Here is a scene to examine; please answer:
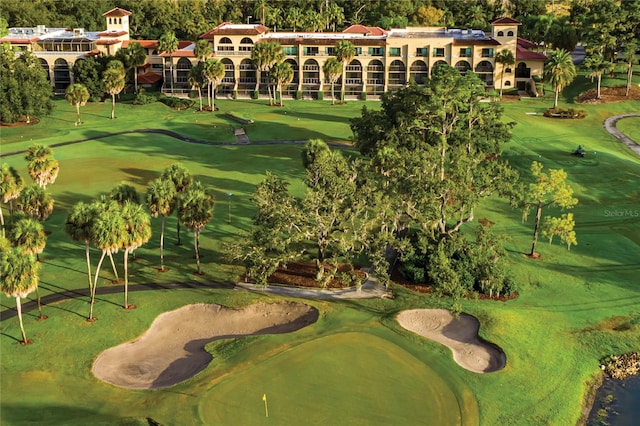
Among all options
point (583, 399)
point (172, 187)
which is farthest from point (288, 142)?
point (583, 399)

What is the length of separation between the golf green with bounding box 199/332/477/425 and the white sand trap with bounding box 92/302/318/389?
5.30m

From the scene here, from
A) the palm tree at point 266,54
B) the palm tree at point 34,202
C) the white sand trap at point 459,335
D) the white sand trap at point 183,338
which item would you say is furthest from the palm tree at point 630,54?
the palm tree at point 34,202

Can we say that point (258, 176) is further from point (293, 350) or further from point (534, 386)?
point (534, 386)

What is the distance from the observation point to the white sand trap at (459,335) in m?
54.6

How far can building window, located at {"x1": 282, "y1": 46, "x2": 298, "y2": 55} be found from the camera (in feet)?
535

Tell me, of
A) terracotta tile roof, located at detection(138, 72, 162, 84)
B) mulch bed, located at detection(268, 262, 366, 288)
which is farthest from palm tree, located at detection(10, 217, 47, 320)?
terracotta tile roof, located at detection(138, 72, 162, 84)

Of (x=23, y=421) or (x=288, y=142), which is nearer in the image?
(x=23, y=421)

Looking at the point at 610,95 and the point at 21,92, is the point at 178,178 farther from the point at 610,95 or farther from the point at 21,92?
the point at 610,95

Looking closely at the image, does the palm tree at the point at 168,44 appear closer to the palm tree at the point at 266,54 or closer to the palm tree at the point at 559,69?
the palm tree at the point at 266,54

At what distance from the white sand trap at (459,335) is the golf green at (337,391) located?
464 centimetres

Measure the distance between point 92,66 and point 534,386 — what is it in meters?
137

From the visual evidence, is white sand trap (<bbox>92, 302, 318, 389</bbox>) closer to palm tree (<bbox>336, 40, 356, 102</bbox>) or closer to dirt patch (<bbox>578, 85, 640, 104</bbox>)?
palm tree (<bbox>336, 40, 356, 102</bbox>)

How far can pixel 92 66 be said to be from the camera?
159m

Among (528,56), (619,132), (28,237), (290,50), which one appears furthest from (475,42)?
(28,237)
